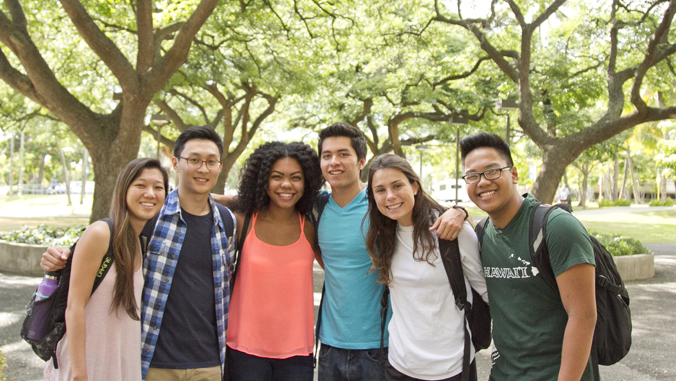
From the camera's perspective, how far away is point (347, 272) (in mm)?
2646

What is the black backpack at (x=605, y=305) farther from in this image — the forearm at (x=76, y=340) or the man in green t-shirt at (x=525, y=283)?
the forearm at (x=76, y=340)

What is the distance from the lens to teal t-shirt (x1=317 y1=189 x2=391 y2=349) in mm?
2555

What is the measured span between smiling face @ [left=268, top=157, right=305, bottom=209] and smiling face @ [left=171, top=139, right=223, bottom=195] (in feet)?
1.07

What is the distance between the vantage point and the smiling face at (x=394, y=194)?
8.05 ft

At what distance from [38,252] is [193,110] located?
15.2 metres

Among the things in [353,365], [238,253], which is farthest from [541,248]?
[238,253]

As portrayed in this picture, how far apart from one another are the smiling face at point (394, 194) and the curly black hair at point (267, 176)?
52 cm

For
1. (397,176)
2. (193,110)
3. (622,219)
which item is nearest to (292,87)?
(193,110)

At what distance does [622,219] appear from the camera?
23469 millimetres

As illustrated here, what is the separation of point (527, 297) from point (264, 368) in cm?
138

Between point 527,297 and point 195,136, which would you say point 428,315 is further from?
point 195,136

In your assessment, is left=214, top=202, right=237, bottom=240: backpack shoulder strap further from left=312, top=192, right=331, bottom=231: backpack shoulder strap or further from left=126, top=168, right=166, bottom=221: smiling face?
left=312, top=192, right=331, bottom=231: backpack shoulder strap

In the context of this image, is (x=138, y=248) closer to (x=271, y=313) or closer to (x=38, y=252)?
(x=271, y=313)

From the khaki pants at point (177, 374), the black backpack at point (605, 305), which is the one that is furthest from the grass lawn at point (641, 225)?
the khaki pants at point (177, 374)
